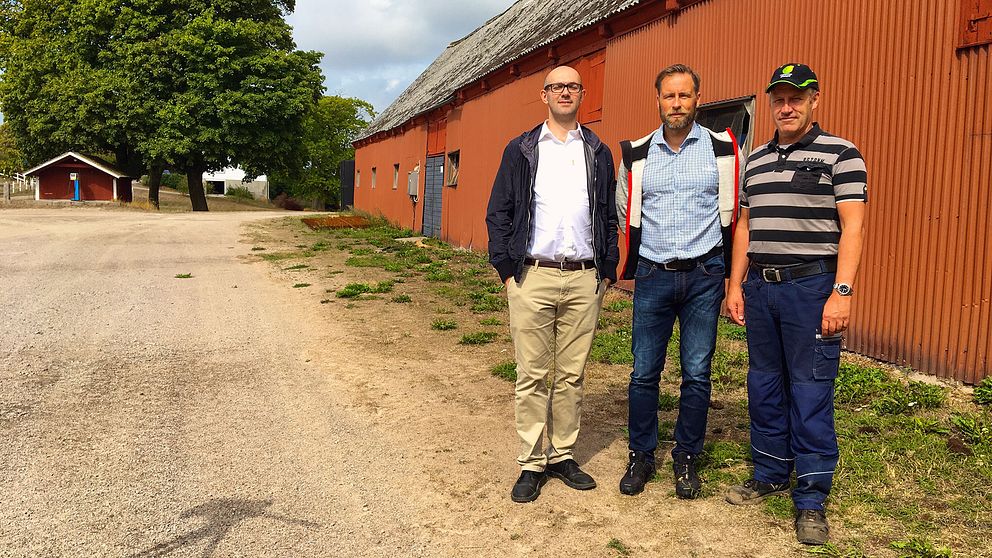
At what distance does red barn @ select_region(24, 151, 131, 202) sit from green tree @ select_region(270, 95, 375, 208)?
16.7 meters

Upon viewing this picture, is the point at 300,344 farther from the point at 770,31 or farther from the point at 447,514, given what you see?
the point at 770,31

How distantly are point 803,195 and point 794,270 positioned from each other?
33 centimetres

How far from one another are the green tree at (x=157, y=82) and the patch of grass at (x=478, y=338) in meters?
28.6

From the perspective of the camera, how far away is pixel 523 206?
3.64 metres

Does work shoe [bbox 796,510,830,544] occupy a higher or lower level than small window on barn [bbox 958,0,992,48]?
lower

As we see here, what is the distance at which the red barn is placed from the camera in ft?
125

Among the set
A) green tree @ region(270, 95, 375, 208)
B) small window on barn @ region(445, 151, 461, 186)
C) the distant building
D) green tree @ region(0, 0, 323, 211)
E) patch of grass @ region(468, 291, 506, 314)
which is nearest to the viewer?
patch of grass @ region(468, 291, 506, 314)

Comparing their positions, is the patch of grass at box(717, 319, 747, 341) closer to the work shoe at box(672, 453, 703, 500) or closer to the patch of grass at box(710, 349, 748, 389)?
the patch of grass at box(710, 349, 748, 389)

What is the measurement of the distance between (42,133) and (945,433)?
128 ft

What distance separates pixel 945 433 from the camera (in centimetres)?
448

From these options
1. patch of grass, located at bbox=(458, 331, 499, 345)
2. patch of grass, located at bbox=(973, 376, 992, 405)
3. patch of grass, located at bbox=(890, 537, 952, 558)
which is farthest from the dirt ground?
patch of grass, located at bbox=(973, 376, 992, 405)

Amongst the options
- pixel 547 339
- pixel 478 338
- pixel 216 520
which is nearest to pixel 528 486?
pixel 547 339

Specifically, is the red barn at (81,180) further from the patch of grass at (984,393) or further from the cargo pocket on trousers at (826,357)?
the cargo pocket on trousers at (826,357)

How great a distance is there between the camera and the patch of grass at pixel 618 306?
8951 millimetres
